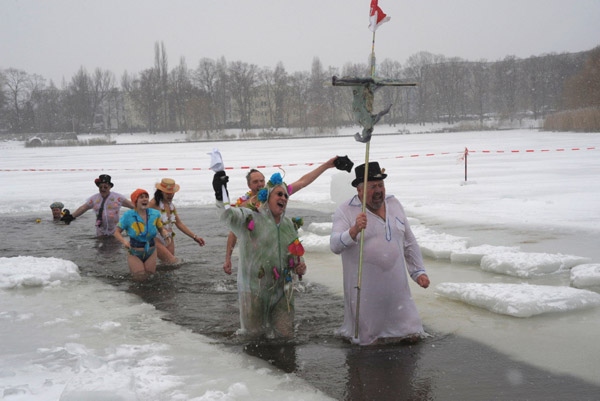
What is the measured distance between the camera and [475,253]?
7953mm

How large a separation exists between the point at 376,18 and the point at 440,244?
4321 millimetres

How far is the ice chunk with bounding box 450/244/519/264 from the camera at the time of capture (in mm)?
7922

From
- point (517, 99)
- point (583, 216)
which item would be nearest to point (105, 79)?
point (517, 99)

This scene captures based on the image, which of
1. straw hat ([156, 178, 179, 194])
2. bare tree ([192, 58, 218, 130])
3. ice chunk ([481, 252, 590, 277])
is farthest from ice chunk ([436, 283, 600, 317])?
bare tree ([192, 58, 218, 130])

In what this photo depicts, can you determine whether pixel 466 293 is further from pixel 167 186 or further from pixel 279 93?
pixel 279 93

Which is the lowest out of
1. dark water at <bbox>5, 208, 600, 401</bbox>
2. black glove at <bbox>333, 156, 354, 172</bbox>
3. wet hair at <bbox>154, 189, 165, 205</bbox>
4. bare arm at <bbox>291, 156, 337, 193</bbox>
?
dark water at <bbox>5, 208, 600, 401</bbox>

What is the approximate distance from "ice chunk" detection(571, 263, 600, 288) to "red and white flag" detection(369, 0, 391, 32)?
11.9 feet

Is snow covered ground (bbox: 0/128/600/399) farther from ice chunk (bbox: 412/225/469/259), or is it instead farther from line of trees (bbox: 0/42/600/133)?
line of trees (bbox: 0/42/600/133)

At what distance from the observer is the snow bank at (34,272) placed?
7430 mm

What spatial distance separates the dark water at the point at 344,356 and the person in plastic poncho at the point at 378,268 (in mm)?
181

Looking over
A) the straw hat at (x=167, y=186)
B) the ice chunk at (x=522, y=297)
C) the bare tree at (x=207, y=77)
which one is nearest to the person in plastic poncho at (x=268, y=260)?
the ice chunk at (x=522, y=297)

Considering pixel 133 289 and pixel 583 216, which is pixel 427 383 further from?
pixel 583 216

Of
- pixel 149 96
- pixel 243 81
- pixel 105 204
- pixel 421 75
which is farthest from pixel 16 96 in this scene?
pixel 105 204

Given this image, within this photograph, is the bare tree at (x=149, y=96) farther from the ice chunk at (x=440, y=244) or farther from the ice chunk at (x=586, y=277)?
the ice chunk at (x=586, y=277)
